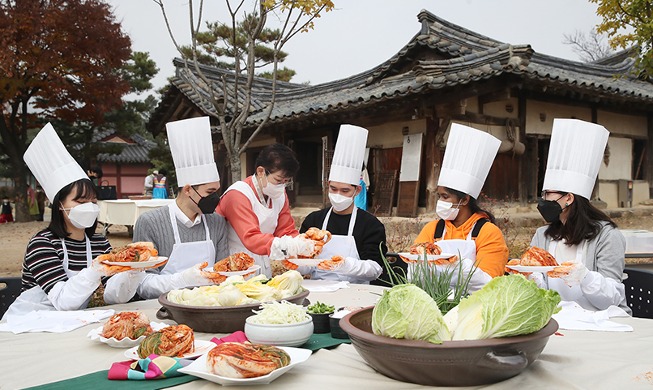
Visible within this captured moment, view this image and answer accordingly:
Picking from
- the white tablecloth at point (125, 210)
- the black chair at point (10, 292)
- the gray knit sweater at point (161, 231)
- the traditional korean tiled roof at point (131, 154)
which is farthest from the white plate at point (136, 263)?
the traditional korean tiled roof at point (131, 154)

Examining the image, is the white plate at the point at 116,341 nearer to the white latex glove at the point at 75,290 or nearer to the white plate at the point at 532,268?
the white latex glove at the point at 75,290

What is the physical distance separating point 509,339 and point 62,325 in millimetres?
1932

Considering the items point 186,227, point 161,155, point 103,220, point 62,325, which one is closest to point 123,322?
point 62,325

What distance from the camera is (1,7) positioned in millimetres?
13297

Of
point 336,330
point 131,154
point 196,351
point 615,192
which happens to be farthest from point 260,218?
point 131,154

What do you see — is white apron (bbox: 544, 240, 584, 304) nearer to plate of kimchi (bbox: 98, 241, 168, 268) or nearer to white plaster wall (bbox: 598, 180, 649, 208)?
plate of kimchi (bbox: 98, 241, 168, 268)

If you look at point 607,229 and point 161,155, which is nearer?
point 607,229

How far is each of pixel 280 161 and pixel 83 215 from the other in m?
1.40

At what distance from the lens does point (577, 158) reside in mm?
3020

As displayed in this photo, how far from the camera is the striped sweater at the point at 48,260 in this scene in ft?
8.66

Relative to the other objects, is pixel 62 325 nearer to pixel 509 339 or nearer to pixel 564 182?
pixel 509 339

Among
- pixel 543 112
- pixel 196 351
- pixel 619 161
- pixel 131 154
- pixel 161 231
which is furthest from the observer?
pixel 131 154

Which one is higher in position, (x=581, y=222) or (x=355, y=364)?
(x=581, y=222)

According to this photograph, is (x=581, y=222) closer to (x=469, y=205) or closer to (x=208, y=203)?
(x=469, y=205)
